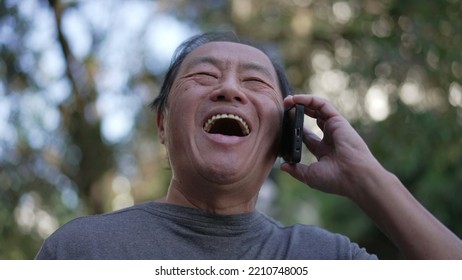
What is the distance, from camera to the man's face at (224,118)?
1932 mm

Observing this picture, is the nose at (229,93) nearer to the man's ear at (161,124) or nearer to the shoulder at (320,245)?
the man's ear at (161,124)

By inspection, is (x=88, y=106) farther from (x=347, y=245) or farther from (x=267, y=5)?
(x=347, y=245)

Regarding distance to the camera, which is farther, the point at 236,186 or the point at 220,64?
the point at 220,64

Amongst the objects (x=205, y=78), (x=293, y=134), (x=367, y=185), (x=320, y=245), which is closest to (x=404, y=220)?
(x=367, y=185)

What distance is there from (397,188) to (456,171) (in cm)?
381

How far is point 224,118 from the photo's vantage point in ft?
6.54

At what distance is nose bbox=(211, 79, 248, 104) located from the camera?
1987 mm

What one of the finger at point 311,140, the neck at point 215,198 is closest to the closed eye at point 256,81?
the finger at point 311,140

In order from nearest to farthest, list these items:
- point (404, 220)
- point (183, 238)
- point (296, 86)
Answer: point (404, 220)
point (183, 238)
point (296, 86)

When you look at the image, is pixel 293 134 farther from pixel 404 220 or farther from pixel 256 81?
pixel 404 220

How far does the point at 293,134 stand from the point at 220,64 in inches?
13.8

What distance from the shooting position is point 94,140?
6.46 meters

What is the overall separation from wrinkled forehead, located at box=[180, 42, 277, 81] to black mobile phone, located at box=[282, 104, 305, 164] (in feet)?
0.63

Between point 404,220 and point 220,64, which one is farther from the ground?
point 220,64
